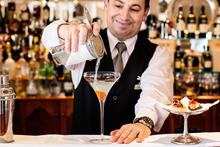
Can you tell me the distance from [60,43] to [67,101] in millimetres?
2455

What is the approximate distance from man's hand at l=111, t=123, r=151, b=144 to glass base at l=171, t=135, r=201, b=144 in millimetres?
117

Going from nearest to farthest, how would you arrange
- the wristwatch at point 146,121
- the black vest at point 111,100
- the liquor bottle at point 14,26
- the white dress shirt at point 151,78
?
the wristwatch at point 146,121 < the white dress shirt at point 151,78 < the black vest at point 111,100 < the liquor bottle at point 14,26

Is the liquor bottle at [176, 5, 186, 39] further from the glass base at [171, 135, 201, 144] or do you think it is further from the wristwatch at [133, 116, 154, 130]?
the glass base at [171, 135, 201, 144]

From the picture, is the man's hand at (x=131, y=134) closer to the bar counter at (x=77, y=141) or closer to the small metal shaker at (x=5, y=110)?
the bar counter at (x=77, y=141)

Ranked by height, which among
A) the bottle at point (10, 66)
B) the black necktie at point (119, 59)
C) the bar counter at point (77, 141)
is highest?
the black necktie at point (119, 59)

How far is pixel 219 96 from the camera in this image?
4309 mm

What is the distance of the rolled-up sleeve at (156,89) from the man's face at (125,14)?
206 millimetres

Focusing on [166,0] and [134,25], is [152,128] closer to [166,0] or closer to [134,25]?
[134,25]

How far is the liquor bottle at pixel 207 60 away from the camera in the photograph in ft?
14.9

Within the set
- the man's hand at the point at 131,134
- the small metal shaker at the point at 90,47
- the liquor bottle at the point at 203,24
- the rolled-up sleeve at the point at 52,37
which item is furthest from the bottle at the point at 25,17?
the man's hand at the point at 131,134

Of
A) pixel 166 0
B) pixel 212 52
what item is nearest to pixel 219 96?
pixel 212 52

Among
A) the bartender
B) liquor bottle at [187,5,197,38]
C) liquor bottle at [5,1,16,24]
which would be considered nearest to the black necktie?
the bartender

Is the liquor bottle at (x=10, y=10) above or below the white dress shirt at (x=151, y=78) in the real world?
above

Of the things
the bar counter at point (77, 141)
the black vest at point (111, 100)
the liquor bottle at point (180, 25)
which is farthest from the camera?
the liquor bottle at point (180, 25)
